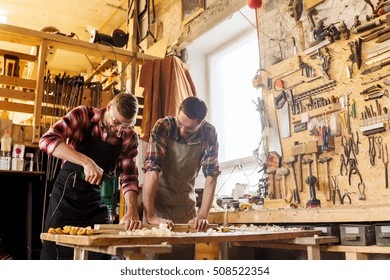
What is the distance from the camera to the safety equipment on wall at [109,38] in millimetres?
3957

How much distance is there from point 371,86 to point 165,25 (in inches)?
115

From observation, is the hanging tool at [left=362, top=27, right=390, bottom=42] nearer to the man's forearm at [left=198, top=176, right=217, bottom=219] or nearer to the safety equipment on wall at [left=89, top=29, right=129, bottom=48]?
the man's forearm at [left=198, top=176, right=217, bottom=219]

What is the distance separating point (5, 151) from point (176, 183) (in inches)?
68.1

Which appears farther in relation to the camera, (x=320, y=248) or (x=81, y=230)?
(x=320, y=248)

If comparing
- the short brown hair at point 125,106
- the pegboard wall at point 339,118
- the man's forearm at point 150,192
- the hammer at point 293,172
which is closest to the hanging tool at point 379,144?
the pegboard wall at point 339,118

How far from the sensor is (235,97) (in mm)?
3908

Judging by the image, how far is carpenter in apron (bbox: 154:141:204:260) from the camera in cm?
235

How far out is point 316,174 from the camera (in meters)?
2.49


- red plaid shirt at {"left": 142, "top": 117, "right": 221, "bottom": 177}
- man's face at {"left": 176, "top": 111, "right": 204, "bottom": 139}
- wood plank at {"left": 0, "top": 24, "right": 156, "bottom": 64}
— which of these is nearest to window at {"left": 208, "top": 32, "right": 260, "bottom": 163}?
wood plank at {"left": 0, "top": 24, "right": 156, "bottom": 64}
